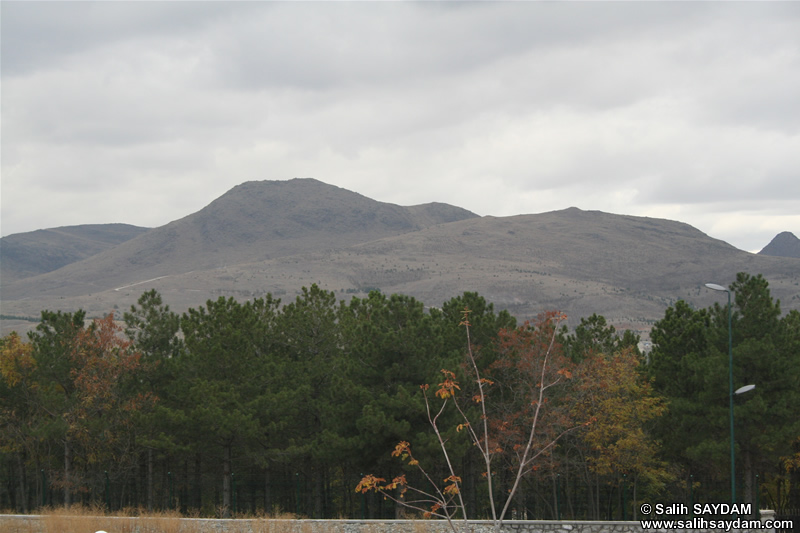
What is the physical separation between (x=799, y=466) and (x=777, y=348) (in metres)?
5.02

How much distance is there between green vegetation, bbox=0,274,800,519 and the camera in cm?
2947

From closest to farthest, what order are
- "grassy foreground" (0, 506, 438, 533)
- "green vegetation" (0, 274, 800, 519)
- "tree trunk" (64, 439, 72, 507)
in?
"grassy foreground" (0, 506, 438, 533) → "green vegetation" (0, 274, 800, 519) → "tree trunk" (64, 439, 72, 507)

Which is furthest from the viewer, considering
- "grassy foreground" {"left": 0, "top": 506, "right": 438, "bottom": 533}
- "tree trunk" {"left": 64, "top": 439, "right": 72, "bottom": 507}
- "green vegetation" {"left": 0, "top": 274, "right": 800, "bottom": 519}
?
"tree trunk" {"left": 64, "top": 439, "right": 72, "bottom": 507}

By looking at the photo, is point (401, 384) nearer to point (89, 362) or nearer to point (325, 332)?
point (325, 332)

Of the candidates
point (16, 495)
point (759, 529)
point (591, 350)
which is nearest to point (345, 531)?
point (759, 529)

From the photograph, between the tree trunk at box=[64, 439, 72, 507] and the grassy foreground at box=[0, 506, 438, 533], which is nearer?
the grassy foreground at box=[0, 506, 438, 533]

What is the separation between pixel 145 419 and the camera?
3231 cm

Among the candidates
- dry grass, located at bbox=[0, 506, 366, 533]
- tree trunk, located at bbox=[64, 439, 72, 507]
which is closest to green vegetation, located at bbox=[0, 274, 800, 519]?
tree trunk, located at bbox=[64, 439, 72, 507]

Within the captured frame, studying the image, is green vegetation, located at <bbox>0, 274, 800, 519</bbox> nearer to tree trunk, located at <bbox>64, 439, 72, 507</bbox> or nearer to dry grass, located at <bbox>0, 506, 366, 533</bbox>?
tree trunk, located at <bbox>64, 439, 72, 507</bbox>

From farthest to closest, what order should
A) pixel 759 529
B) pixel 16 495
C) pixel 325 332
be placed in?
pixel 16 495 < pixel 325 332 < pixel 759 529

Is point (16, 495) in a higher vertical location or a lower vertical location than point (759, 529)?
lower

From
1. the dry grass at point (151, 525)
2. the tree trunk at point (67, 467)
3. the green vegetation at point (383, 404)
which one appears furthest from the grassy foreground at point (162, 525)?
the tree trunk at point (67, 467)

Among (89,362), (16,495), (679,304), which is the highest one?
(679,304)

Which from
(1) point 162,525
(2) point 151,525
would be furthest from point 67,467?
(1) point 162,525
